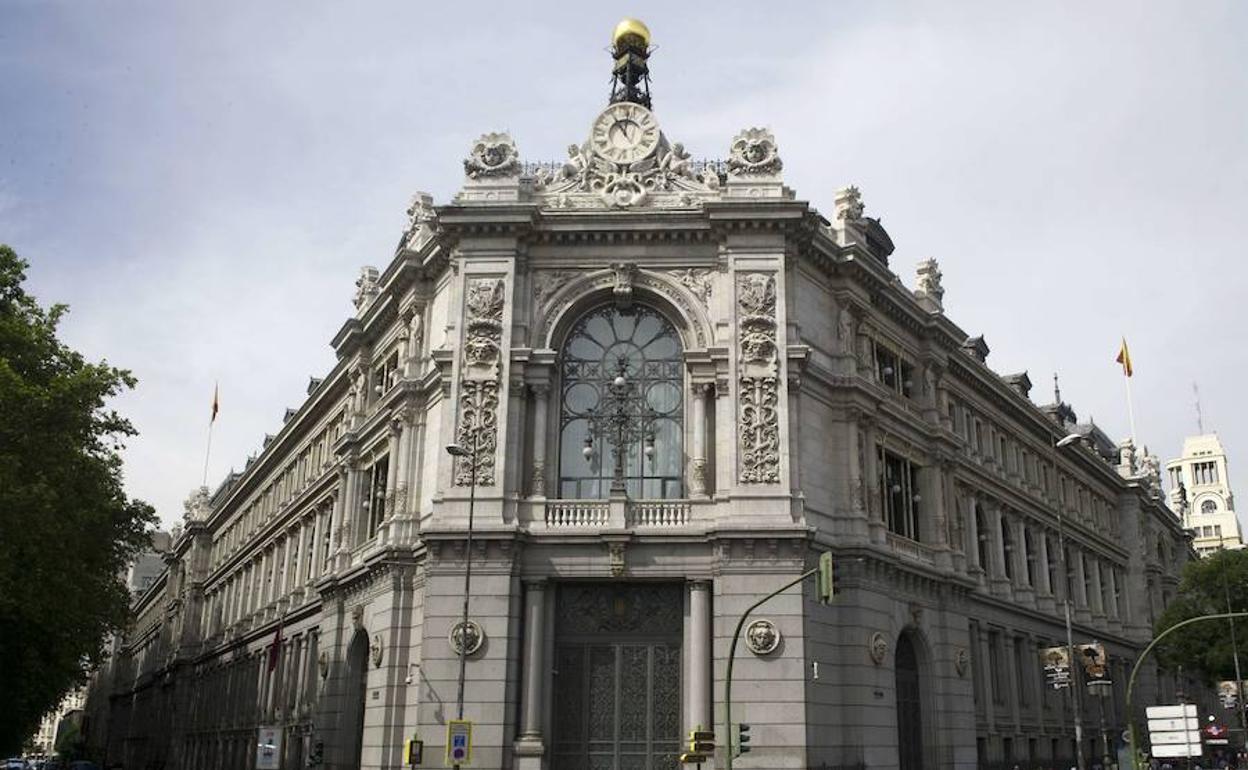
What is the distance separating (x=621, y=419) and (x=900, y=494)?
13066 millimetres

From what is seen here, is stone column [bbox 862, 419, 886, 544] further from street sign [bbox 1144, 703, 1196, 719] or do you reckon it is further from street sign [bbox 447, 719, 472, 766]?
street sign [bbox 447, 719, 472, 766]

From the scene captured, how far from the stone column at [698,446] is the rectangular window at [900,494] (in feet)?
29.6

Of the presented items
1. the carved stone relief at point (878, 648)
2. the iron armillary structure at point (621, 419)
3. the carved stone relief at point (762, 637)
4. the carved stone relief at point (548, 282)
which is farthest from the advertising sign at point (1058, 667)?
the carved stone relief at point (548, 282)

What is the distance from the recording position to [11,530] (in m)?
35.4

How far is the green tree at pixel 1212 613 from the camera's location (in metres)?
62.6

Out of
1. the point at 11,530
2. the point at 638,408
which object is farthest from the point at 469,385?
the point at 11,530

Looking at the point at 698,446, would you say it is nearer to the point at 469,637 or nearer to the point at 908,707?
the point at 469,637

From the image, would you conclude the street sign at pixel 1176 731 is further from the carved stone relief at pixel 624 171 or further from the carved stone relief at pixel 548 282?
the carved stone relief at pixel 548 282

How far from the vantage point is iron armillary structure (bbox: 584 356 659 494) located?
3731 cm

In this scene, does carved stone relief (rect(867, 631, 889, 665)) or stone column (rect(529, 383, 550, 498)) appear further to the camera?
carved stone relief (rect(867, 631, 889, 665))

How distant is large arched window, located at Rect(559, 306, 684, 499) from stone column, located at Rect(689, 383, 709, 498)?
1.91ft

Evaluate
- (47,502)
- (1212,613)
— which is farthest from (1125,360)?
(47,502)

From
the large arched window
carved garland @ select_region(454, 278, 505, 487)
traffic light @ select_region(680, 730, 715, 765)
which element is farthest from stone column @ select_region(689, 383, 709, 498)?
traffic light @ select_region(680, 730, 715, 765)

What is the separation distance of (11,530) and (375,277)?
21.1m
